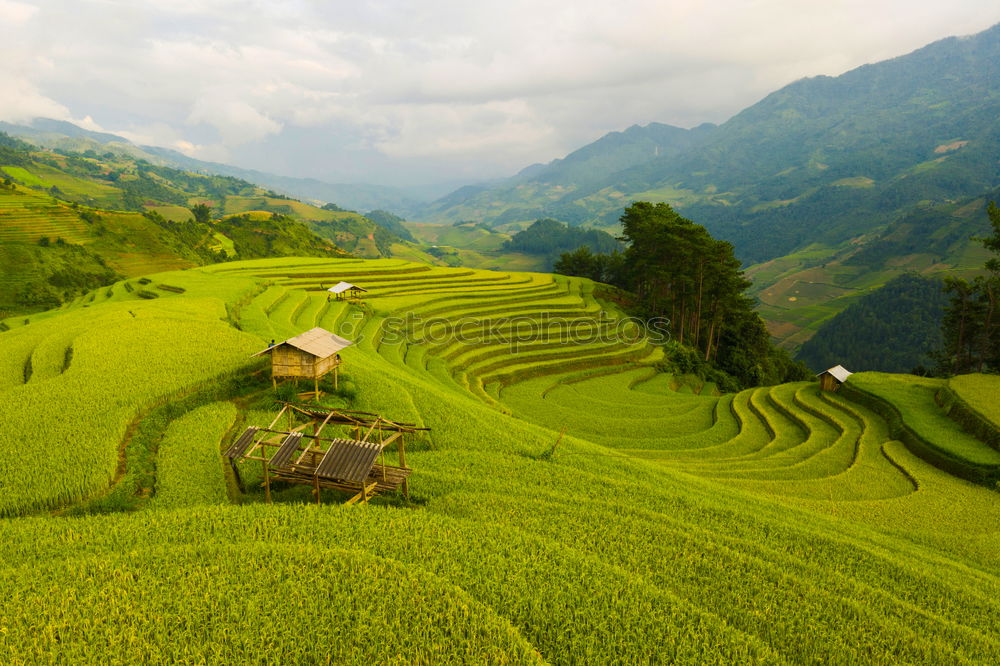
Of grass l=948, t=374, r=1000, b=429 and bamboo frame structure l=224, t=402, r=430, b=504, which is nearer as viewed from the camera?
bamboo frame structure l=224, t=402, r=430, b=504

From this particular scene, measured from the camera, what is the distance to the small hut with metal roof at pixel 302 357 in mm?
13797

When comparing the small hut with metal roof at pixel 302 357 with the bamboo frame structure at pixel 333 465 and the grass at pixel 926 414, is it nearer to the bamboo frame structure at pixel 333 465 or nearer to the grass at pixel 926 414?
the bamboo frame structure at pixel 333 465

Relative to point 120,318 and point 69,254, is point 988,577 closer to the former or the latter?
point 120,318

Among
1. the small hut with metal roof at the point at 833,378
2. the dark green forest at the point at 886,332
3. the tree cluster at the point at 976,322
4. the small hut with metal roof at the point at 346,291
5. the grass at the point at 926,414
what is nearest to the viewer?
the grass at the point at 926,414

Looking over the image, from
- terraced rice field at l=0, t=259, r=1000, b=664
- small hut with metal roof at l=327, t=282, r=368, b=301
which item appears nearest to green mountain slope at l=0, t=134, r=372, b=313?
small hut with metal roof at l=327, t=282, r=368, b=301

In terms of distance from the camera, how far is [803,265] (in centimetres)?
17962

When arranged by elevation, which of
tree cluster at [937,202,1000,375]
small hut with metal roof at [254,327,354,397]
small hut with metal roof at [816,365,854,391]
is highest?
tree cluster at [937,202,1000,375]

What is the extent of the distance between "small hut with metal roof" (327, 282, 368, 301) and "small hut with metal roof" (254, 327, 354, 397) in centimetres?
1947

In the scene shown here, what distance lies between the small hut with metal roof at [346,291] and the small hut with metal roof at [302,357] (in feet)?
63.9

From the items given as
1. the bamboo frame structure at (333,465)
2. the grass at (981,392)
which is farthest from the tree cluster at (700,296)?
the bamboo frame structure at (333,465)

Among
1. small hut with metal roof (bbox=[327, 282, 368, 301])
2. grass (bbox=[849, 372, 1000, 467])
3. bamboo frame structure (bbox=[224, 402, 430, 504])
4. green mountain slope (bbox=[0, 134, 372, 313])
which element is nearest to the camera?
bamboo frame structure (bbox=[224, 402, 430, 504])

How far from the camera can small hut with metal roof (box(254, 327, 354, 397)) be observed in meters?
13.8

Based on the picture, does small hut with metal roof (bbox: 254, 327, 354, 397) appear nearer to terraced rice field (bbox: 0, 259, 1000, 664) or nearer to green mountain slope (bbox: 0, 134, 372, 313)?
terraced rice field (bbox: 0, 259, 1000, 664)

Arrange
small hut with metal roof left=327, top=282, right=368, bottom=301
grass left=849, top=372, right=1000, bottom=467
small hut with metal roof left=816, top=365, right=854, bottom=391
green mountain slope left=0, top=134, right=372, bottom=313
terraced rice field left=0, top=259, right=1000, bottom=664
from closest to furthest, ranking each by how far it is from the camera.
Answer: terraced rice field left=0, top=259, right=1000, bottom=664, grass left=849, top=372, right=1000, bottom=467, small hut with metal roof left=816, top=365, right=854, bottom=391, small hut with metal roof left=327, top=282, right=368, bottom=301, green mountain slope left=0, top=134, right=372, bottom=313
